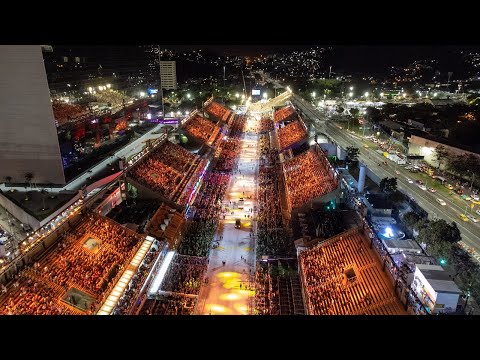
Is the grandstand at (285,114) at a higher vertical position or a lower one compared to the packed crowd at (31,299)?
lower

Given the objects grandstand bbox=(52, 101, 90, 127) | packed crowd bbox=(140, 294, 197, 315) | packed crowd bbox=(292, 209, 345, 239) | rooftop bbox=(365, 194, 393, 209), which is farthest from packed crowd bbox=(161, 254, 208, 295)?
grandstand bbox=(52, 101, 90, 127)

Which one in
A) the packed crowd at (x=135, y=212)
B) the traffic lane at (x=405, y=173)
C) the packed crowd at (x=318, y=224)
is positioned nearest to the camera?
the packed crowd at (x=135, y=212)

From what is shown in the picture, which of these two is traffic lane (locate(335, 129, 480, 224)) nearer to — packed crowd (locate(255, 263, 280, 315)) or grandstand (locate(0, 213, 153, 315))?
packed crowd (locate(255, 263, 280, 315))

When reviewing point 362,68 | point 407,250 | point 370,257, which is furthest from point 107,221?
point 362,68

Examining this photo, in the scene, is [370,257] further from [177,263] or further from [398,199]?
[398,199]

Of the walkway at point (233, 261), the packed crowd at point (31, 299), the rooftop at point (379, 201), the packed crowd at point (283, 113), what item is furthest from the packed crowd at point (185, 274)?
the packed crowd at point (283, 113)

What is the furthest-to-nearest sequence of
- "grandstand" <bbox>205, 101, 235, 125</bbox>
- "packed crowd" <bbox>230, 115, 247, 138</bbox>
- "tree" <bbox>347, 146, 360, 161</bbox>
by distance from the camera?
"packed crowd" <bbox>230, 115, 247, 138</bbox>, "grandstand" <bbox>205, 101, 235, 125</bbox>, "tree" <bbox>347, 146, 360, 161</bbox>

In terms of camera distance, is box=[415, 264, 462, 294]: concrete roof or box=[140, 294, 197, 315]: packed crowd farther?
box=[140, 294, 197, 315]: packed crowd

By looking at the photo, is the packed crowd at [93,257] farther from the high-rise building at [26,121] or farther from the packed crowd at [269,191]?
the high-rise building at [26,121]
